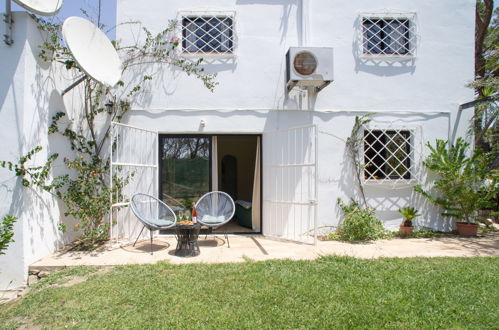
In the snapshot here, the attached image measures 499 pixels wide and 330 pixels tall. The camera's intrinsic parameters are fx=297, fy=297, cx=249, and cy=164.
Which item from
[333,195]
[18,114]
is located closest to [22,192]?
[18,114]

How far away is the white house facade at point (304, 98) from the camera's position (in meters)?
5.14

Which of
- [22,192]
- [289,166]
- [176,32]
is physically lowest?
[22,192]

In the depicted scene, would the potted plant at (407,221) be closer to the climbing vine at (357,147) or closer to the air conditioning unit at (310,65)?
the climbing vine at (357,147)

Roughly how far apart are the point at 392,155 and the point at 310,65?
2.19 metres

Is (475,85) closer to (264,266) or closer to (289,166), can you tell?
(289,166)

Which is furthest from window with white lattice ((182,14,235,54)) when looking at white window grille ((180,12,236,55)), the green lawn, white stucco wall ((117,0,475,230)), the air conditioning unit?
the green lawn

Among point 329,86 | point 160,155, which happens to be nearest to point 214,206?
point 160,155

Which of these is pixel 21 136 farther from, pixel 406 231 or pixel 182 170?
pixel 406 231

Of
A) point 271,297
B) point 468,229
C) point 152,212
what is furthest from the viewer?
point 468,229

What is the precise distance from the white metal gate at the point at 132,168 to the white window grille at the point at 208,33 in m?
1.71

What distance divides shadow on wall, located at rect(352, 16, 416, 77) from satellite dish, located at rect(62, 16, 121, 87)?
4.11 metres

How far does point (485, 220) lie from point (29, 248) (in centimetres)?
714

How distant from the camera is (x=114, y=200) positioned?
460cm

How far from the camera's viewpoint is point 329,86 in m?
5.36
